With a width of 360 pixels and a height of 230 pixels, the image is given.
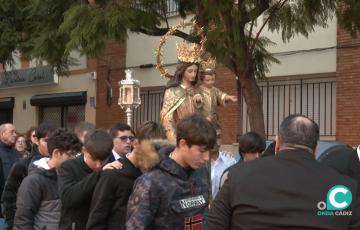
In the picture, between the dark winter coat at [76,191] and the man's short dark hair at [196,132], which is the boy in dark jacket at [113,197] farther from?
the man's short dark hair at [196,132]

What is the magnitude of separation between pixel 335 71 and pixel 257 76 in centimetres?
416

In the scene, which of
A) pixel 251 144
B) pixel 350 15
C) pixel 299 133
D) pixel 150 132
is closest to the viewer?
pixel 299 133

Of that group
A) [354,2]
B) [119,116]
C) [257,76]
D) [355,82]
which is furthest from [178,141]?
[119,116]

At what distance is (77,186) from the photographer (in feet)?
14.7

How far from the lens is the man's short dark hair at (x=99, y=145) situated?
4.65 m

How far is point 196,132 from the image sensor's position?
11.9ft

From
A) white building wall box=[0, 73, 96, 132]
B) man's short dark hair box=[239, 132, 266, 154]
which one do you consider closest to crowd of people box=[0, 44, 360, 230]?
man's short dark hair box=[239, 132, 266, 154]

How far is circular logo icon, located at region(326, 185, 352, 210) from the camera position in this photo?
315 cm

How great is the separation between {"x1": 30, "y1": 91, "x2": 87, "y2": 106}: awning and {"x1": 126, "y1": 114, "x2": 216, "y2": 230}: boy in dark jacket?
16.9 m

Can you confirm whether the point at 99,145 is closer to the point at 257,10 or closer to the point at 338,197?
the point at 338,197

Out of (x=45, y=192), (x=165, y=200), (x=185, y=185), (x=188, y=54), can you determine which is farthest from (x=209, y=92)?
(x=165, y=200)

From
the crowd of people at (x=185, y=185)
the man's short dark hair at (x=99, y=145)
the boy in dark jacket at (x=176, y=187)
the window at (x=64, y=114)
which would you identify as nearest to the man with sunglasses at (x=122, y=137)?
the crowd of people at (x=185, y=185)

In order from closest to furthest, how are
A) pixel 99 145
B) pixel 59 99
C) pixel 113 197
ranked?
pixel 113 197 < pixel 99 145 < pixel 59 99

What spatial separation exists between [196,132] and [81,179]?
1.40 metres
